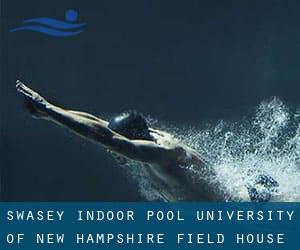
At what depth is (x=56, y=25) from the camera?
6.09 m

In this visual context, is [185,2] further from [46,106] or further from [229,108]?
[46,106]

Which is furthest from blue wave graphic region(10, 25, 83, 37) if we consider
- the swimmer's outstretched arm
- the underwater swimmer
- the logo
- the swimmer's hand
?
the swimmer's hand

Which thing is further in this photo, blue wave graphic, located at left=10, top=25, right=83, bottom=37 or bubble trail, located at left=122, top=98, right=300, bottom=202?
blue wave graphic, located at left=10, top=25, right=83, bottom=37

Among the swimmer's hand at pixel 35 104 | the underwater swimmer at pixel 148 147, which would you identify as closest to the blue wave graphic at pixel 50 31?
the underwater swimmer at pixel 148 147

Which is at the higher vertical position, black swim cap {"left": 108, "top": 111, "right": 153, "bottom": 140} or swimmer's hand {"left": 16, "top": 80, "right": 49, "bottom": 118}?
black swim cap {"left": 108, "top": 111, "right": 153, "bottom": 140}

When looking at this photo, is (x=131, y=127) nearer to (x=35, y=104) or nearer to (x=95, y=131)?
(x=95, y=131)

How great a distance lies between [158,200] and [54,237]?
2.41ft

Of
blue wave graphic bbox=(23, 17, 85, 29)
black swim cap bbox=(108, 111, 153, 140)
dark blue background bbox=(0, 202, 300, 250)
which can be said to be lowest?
dark blue background bbox=(0, 202, 300, 250)

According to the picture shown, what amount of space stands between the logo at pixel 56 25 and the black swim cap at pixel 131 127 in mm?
1034

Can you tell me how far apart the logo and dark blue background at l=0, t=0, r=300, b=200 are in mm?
35

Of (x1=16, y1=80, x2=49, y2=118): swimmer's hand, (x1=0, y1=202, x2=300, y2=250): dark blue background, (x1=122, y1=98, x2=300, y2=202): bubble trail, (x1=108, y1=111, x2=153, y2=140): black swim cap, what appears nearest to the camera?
(x1=16, y1=80, x2=49, y2=118): swimmer's hand

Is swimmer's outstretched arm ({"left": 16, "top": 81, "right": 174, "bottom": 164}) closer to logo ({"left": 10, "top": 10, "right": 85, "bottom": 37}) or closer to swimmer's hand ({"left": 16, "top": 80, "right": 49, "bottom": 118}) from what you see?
swimmer's hand ({"left": 16, "top": 80, "right": 49, "bottom": 118})

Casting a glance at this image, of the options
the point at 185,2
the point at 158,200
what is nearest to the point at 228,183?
the point at 158,200

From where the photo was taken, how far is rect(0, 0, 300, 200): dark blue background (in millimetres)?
6055
